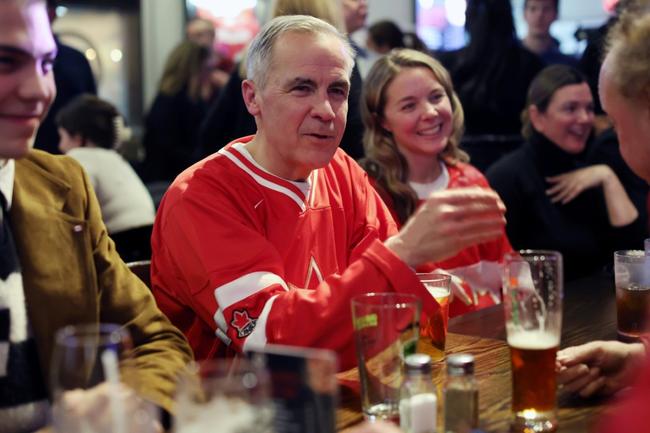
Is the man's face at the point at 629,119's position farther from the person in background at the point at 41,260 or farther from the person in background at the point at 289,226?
the person in background at the point at 41,260

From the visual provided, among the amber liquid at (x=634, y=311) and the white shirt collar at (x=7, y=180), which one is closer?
the white shirt collar at (x=7, y=180)

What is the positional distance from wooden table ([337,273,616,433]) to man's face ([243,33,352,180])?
1.65 ft

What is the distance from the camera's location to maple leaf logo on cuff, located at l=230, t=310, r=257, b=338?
5.47 feet

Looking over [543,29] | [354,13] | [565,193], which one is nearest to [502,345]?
[565,193]

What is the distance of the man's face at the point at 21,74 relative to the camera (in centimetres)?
126

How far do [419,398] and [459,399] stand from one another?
0.06m

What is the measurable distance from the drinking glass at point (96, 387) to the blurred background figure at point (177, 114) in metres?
4.44

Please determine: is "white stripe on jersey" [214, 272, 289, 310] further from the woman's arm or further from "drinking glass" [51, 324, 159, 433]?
the woman's arm

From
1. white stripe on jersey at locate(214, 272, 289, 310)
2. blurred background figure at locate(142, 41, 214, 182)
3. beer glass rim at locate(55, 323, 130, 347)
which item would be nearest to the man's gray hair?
white stripe on jersey at locate(214, 272, 289, 310)

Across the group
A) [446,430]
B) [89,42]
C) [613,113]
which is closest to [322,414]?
[446,430]

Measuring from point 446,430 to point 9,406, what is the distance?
0.67 m

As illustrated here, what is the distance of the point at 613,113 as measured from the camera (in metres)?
1.61

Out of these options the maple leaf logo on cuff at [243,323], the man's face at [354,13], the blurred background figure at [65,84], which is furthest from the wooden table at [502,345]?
the blurred background figure at [65,84]

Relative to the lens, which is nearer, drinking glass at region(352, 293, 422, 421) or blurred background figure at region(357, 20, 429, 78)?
drinking glass at region(352, 293, 422, 421)
